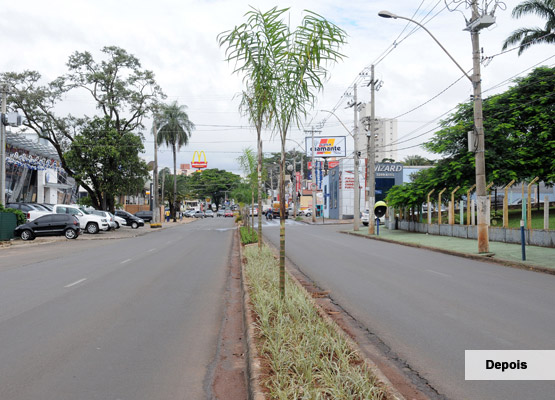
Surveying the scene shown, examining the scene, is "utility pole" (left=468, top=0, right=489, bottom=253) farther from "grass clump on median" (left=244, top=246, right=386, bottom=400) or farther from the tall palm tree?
the tall palm tree

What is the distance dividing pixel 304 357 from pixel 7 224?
2810cm

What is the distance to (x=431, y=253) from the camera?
20266 mm

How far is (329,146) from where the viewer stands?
69375 mm

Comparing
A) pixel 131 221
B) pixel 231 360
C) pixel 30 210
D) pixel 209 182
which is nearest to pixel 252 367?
pixel 231 360

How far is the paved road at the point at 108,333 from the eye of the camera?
5.07 metres

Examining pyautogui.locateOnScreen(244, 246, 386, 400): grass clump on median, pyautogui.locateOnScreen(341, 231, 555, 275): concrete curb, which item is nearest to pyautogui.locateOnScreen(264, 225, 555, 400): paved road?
pyautogui.locateOnScreen(341, 231, 555, 275): concrete curb

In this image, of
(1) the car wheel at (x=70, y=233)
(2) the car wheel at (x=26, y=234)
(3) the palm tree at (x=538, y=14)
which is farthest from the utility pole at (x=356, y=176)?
(2) the car wheel at (x=26, y=234)

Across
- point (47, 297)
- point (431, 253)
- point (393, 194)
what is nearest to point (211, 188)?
point (393, 194)

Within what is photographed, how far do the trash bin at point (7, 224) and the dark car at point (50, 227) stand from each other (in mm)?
324

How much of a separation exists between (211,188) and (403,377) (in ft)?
391

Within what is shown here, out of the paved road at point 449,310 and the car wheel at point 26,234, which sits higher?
the car wheel at point 26,234

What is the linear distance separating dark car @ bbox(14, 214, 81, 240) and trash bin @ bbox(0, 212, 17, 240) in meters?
0.32

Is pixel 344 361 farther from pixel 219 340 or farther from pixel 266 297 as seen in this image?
pixel 266 297

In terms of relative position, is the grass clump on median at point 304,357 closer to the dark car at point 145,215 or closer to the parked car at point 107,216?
the parked car at point 107,216
